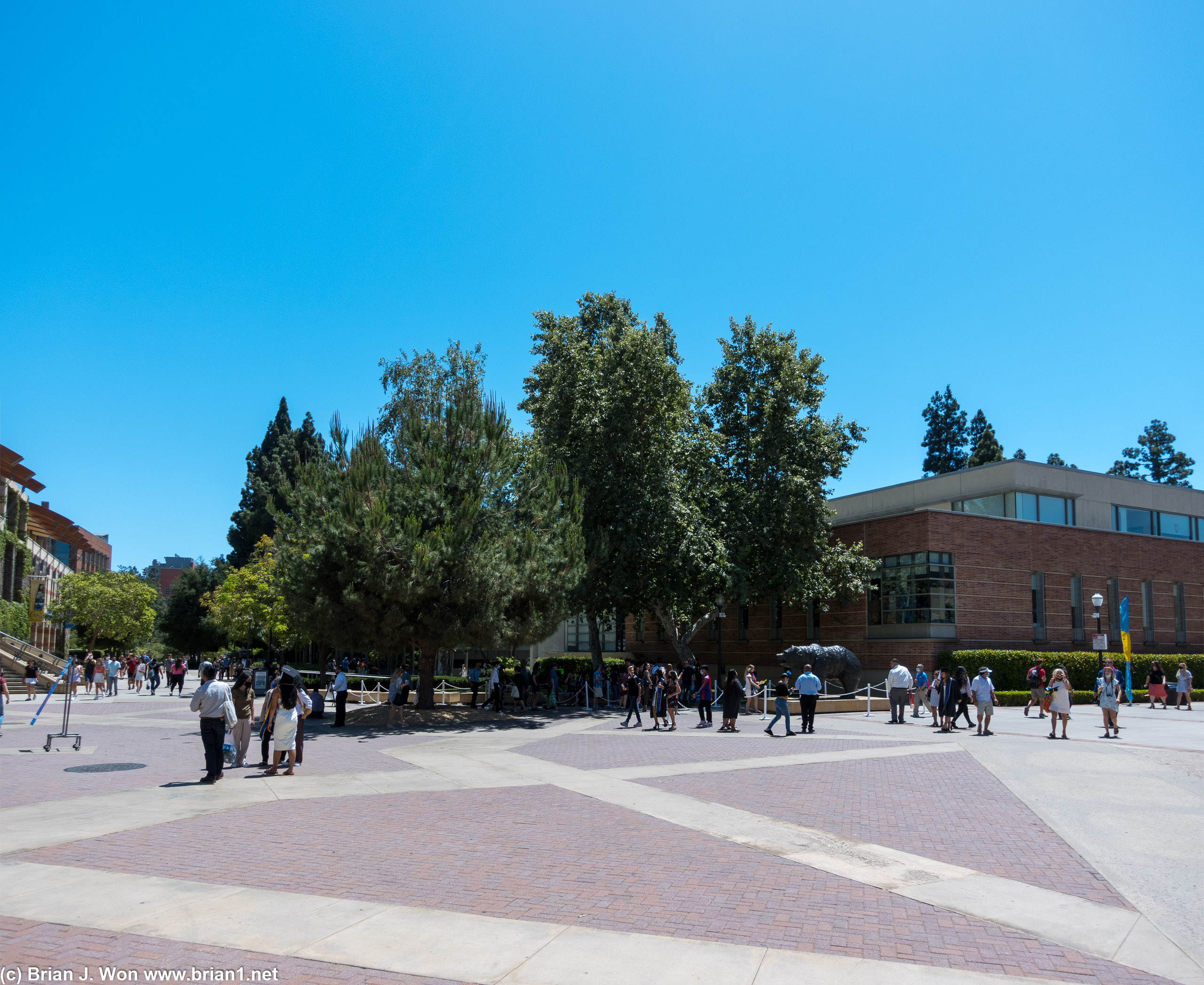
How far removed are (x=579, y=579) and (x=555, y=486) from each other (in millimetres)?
2818

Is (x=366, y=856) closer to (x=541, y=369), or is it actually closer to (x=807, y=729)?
(x=807, y=729)

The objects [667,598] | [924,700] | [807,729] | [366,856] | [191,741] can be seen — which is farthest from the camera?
[667,598]

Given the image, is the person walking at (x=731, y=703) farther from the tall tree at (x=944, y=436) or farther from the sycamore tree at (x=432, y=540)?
the tall tree at (x=944, y=436)

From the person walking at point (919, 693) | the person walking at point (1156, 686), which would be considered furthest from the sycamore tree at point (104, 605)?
the person walking at point (1156, 686)

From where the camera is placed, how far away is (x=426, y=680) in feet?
83.6

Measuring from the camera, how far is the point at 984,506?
42781 mm

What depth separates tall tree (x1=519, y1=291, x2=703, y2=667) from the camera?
103 feet

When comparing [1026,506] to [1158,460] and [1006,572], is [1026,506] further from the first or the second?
[1158,460]

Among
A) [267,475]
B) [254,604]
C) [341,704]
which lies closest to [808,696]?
[341,704]

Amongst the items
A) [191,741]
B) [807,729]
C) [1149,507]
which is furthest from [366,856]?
[1149,507]

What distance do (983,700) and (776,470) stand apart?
1730 centimetres

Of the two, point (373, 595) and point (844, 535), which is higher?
point (844, 535)

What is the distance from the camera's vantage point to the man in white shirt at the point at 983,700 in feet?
68.7

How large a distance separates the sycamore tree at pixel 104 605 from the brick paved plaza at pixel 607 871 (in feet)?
178
